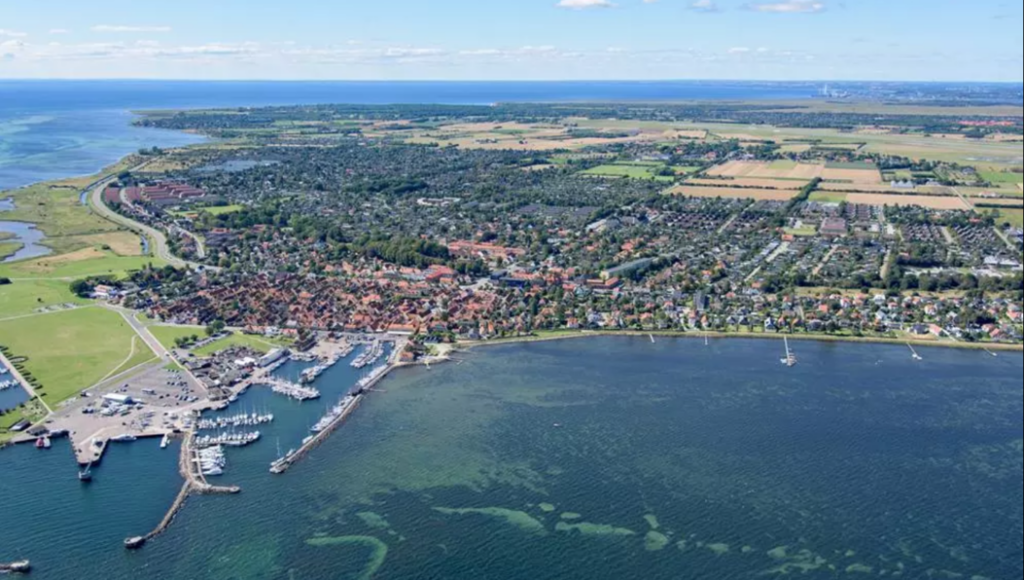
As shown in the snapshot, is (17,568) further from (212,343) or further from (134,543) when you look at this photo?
(212,343)

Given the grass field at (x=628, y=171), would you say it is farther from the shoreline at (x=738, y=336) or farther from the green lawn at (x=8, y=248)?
the green lawn at (x=8, y=248)

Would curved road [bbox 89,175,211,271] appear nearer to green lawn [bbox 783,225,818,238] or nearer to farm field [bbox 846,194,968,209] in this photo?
green lawn [bbox 783,225,818,238]

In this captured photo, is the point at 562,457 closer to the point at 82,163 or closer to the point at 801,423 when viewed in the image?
the point at 801,423

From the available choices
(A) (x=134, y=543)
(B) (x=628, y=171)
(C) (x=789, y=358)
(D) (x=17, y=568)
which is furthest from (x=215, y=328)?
(B) (x=628, y=171)

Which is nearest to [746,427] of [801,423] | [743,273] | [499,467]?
[801,423]

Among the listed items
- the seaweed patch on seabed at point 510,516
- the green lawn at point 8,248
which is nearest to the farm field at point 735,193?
the green lawn at point 8,248

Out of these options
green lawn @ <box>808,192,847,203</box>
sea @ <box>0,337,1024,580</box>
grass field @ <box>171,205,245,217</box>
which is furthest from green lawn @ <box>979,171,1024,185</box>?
grass field @ <box>171,205,245,217</box>
